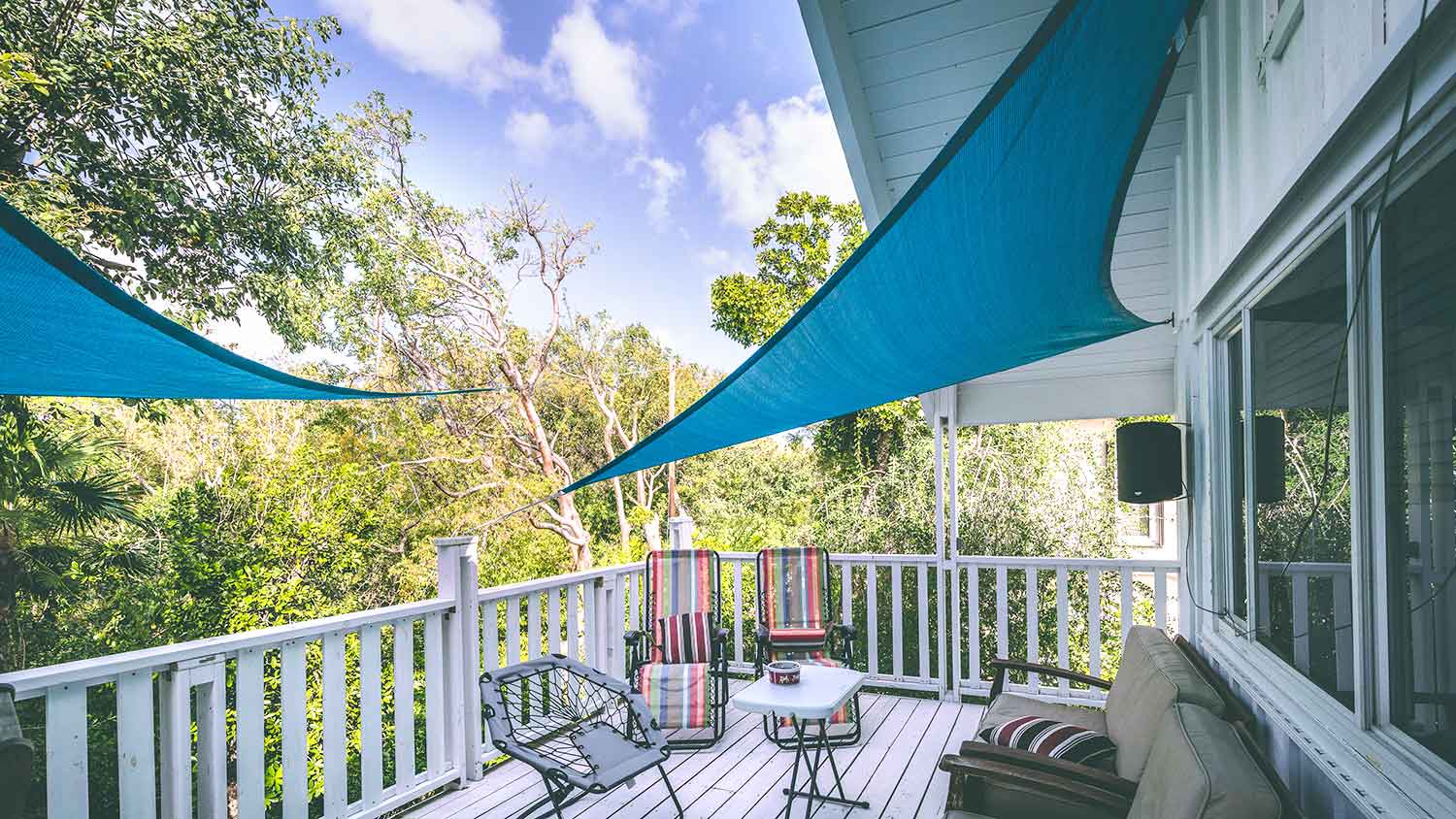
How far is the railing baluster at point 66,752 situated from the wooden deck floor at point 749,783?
4.46ft

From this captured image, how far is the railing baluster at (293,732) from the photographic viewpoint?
3.00m

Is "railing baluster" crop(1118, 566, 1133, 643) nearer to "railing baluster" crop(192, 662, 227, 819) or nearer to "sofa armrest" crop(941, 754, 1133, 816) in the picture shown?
"sofa armrest" crop(941, 754, 1133, 816)

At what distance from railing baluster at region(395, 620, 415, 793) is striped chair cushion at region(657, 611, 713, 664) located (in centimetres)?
166

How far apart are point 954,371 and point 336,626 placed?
2.80m

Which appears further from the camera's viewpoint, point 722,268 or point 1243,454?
point 722,268

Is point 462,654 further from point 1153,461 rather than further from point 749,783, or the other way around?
point 1153,461

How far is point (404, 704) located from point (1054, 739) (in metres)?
2.72

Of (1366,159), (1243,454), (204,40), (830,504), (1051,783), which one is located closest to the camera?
(1366,159)

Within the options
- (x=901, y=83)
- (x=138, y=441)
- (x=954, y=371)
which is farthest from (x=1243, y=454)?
(x=138, y=441)

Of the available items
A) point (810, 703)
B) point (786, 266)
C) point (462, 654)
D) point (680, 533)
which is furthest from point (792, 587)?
point (786, 266)

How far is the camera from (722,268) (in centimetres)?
2600

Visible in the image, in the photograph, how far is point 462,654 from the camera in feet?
12.3

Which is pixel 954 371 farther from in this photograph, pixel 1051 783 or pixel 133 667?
pixel 133 667

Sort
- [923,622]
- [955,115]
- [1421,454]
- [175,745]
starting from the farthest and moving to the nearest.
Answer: [923,622] < [955,115] < [175,745] < [1421,454]
